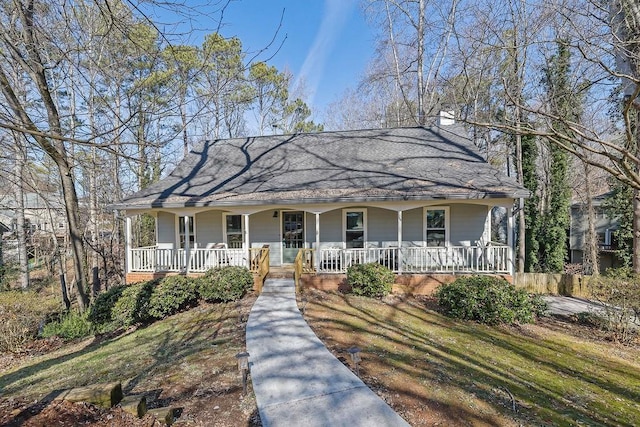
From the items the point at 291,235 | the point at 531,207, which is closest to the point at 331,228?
the point at 291,235

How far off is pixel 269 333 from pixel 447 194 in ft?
21.1

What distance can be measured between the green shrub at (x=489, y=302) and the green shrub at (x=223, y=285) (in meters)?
5.44

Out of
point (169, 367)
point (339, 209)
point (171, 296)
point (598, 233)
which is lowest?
point (169, 367)

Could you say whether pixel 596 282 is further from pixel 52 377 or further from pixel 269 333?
pixel 52 377

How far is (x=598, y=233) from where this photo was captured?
20047 mm

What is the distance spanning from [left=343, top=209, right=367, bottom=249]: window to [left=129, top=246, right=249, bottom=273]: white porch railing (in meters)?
3.65

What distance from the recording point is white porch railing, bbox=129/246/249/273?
1082cm

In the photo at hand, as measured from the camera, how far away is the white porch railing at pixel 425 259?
10.0 metres

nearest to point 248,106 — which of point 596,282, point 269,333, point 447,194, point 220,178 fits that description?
point 220,178

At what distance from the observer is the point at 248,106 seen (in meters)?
23.2

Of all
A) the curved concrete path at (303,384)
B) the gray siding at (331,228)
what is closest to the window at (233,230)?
the gray siding at (331,228)

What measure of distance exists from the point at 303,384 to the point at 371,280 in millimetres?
5010

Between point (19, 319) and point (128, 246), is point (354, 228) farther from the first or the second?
point (19, 319)

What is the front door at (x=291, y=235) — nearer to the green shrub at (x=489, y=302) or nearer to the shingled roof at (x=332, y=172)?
the shingled roof at (x=332, y=172)
